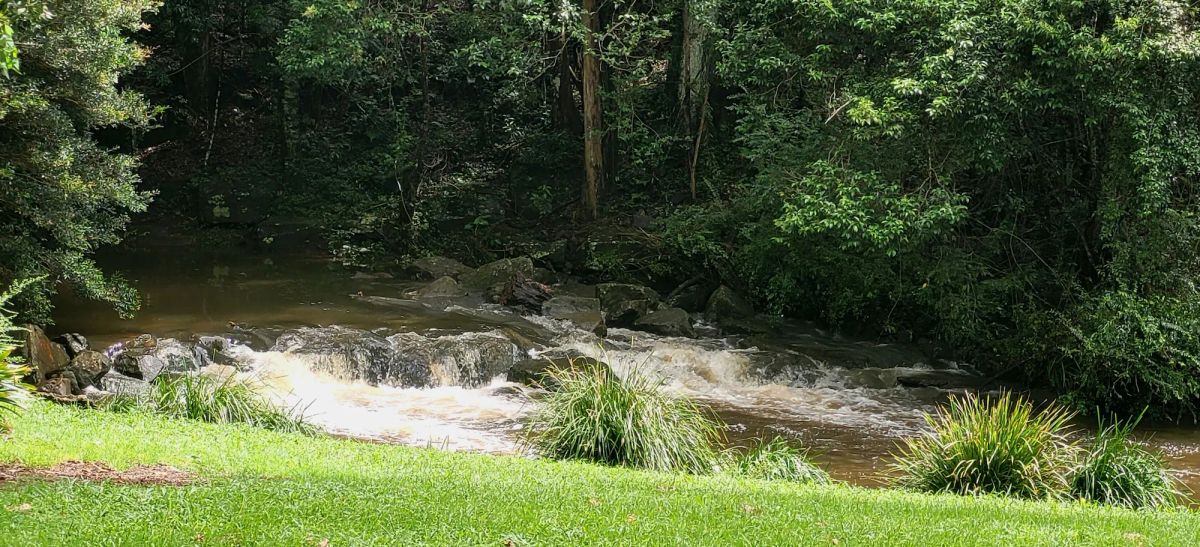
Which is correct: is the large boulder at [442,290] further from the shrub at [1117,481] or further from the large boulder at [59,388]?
the shrub at [1117,481]

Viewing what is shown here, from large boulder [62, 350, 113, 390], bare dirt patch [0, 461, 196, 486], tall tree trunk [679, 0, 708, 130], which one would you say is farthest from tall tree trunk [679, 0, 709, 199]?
bare dirt patch [0, 461, 196, 486]

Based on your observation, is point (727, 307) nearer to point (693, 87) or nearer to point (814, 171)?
point (814, 171)

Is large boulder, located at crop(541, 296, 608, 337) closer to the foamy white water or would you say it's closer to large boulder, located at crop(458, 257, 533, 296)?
large boulder, located at crop(458, 257, 533, 296)

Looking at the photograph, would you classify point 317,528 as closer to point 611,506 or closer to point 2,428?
point 611,506

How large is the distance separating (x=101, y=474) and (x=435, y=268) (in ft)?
49.1

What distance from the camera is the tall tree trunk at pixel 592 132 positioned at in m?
22.7

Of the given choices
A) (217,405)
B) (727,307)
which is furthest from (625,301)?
(217,405)

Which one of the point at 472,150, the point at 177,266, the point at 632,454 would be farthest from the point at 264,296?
the point at 632,454

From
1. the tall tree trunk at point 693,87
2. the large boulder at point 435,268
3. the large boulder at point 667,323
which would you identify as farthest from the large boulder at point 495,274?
the tall tree trunk at point 693,87

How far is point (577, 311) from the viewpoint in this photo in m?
19.0

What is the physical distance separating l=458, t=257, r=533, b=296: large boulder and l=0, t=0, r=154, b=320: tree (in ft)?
25.1

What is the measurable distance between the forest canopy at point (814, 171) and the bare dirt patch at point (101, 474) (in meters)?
2.65

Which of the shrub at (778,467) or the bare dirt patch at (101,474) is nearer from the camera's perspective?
the bare dirt patch at (101,474)

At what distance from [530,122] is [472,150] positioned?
1.80 m
